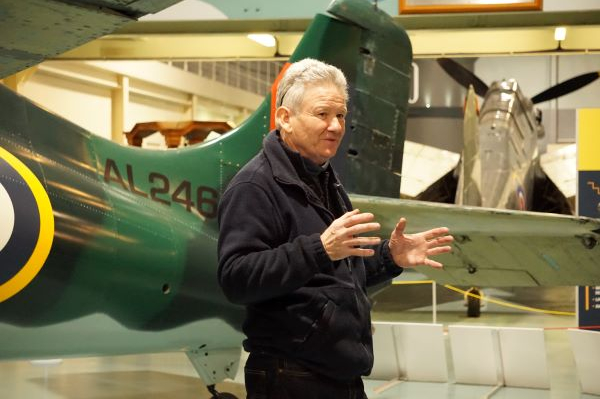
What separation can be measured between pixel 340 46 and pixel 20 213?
88.7 inches

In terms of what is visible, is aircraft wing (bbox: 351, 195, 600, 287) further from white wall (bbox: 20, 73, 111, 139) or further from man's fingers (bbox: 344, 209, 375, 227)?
white wall (bbox: 20, 73, 111, 139)

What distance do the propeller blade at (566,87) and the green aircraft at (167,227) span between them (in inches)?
225

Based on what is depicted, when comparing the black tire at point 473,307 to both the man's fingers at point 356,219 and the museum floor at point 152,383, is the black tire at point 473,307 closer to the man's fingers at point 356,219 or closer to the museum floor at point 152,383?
the museum floor at point 152,383

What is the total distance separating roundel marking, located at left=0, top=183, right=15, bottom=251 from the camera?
3.26 meters

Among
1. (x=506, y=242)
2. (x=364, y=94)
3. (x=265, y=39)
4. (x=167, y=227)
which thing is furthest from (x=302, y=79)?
(x=265, y=39)

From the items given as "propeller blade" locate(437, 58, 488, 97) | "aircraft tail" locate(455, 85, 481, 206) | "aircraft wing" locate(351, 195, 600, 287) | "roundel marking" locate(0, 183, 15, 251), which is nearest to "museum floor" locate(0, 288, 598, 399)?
"aircraft wing" locate(351, 195, 600, 287)

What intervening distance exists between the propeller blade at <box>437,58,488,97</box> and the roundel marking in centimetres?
879

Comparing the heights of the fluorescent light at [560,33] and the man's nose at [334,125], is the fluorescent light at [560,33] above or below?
below

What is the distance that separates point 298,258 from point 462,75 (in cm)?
1042

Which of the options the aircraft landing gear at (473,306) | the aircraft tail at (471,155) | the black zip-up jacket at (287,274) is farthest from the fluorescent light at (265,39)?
the black zip-up jacket at (287,274)

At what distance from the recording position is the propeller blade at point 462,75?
1148cm

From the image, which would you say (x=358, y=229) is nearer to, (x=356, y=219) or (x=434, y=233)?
(x=356, y=219)

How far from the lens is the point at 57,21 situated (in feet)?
7.25

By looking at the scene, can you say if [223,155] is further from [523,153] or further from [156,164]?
[523,153]
